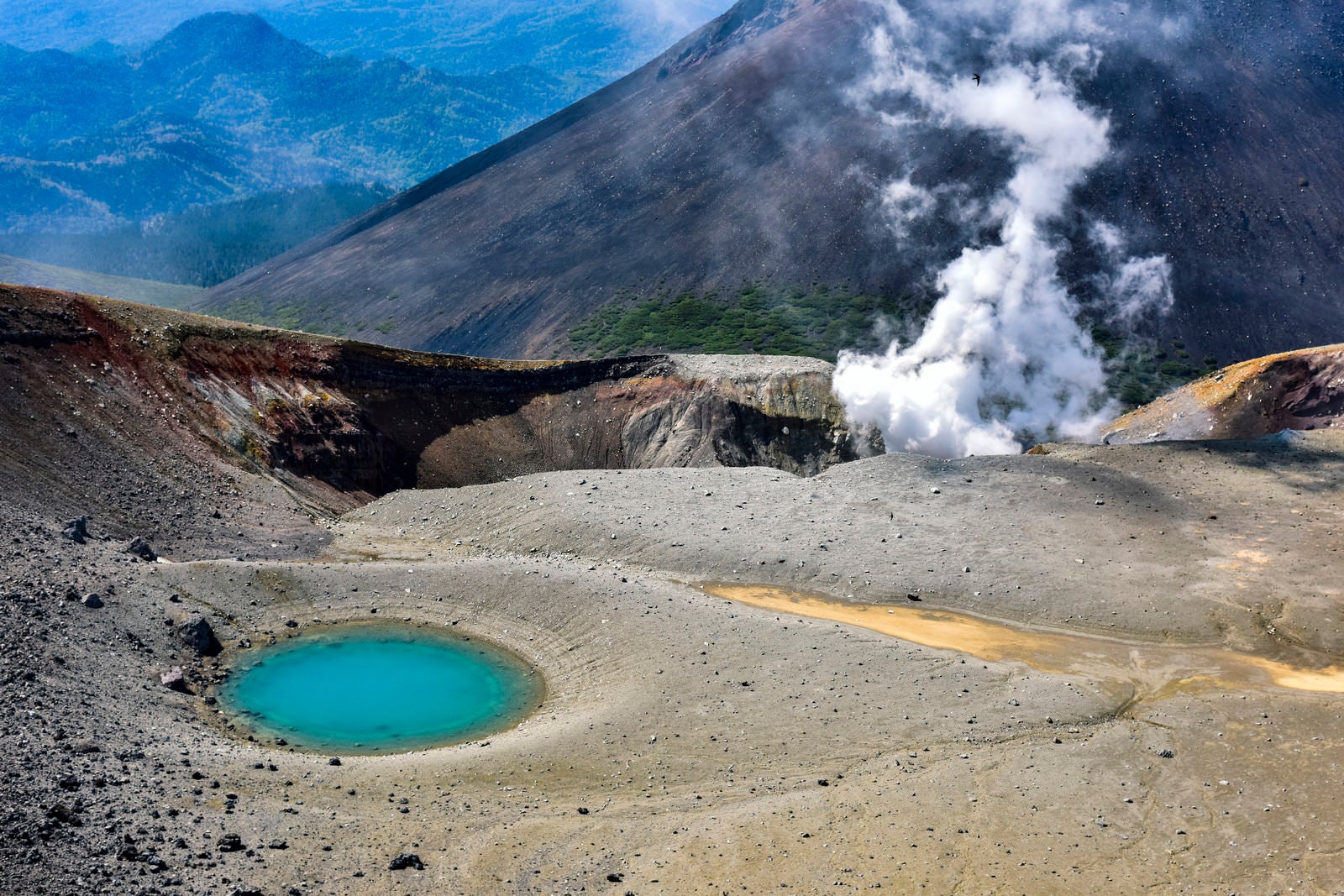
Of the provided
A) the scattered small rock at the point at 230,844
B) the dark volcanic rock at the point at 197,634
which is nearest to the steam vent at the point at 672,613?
the dark volcanic rock at the point at 197,634

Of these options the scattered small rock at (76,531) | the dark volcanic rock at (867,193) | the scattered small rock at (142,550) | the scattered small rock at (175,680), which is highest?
the dark volcanic rock at (867,193)

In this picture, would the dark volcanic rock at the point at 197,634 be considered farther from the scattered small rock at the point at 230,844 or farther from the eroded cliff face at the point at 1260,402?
the eroded cliff face at the point at 1260,402

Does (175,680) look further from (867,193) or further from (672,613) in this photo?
(867,193)

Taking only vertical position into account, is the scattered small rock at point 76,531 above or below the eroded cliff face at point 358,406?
below

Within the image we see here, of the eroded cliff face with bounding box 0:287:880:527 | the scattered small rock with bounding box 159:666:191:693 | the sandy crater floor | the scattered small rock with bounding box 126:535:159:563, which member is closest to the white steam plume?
the eroded cliff face with bounding box 0:287:880:527

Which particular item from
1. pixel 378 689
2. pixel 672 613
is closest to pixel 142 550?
pixel 378 689

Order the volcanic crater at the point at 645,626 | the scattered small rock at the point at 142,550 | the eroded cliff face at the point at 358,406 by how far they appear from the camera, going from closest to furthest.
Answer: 1. the volcanic crater at the point at 645,626
2. the scattered small rock at the point at 142,550
3. the eroded cliff face at the point at 358,406

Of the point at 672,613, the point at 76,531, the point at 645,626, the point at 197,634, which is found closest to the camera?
the point at 197,634

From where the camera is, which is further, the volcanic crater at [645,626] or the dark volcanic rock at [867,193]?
the dark volcanic rock at [867,193]
